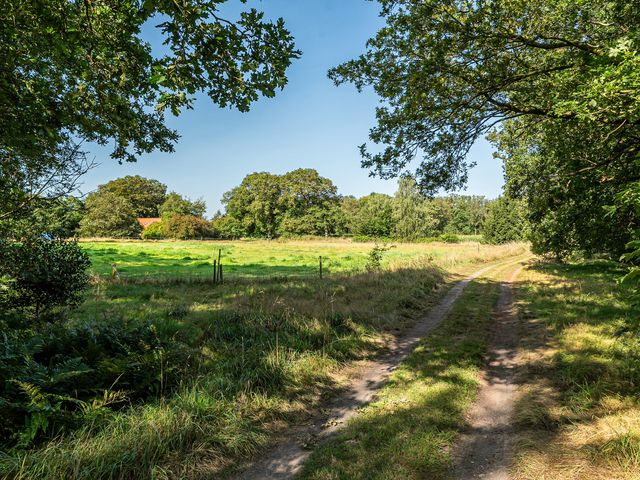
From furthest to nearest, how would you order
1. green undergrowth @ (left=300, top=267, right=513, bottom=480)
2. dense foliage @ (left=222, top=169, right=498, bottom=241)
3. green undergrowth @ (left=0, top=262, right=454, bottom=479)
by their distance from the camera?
dense foliage @ (left=222, top=169, right=498, bottom=241), green undergrowth @ (left=300, top=267, right=513, bottom=480), green undergrowth @ (left=0, top=262, right=454, bottom=479)

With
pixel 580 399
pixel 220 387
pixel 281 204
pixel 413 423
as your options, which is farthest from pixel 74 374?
pixel 281 204

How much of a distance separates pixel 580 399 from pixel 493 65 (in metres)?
8.01

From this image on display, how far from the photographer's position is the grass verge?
374 centimetres

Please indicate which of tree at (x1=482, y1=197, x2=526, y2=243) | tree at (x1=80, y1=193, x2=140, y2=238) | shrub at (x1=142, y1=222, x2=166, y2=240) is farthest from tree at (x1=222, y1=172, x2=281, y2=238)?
tree at (x1=482, y1=197, x2=526, y2=243)

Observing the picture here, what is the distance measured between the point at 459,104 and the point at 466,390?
7.51 metres

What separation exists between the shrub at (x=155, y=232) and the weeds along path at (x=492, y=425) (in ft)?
237

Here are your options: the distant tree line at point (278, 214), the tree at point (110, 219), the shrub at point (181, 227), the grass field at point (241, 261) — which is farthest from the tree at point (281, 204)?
the grass field at point (241, 261)

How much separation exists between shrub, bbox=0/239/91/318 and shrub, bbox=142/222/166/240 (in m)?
65.7

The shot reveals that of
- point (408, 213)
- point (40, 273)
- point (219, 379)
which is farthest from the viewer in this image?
point (408, 213)

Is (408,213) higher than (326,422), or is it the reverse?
(408,213)

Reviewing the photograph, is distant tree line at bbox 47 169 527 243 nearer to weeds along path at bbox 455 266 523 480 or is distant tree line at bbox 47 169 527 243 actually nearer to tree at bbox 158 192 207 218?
tree at bbox 158 192 207 218

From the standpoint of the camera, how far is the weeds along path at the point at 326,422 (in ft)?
13.4

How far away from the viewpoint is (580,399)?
5.09 m

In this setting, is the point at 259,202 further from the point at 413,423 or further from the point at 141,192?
the point at 413,423
